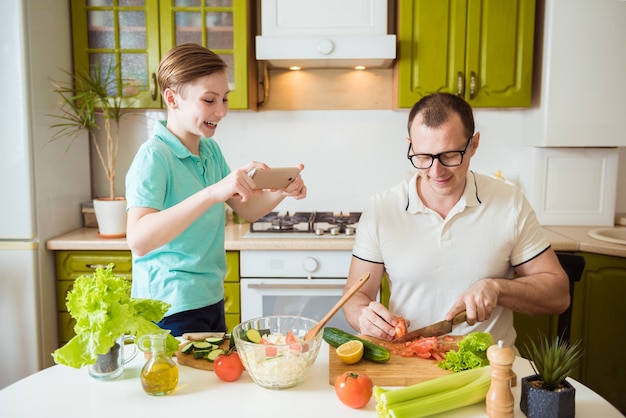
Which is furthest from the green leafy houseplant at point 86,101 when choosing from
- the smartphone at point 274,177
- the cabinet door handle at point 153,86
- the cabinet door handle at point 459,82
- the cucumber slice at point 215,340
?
the cabinet door handle at point 459,82

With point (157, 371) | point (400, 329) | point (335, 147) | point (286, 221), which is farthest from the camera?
point (335, 147)

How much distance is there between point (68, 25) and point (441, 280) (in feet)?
7.48

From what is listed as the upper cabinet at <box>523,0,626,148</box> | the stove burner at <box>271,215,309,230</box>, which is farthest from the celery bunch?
the upper cabinet at <box>523,0,626,148</box>

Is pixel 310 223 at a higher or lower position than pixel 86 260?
higher

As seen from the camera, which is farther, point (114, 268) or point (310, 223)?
point (310, 223)

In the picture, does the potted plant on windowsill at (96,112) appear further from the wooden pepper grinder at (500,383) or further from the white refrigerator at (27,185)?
the wooden pepper grinder at (500,383)

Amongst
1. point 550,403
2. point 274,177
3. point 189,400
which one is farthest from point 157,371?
point 550,403

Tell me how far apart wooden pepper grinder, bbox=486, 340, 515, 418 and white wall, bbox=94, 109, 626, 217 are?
2.09m

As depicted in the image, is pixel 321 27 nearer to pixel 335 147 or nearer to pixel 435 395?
pixel 335 147

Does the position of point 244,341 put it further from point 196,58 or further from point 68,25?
point 68,25

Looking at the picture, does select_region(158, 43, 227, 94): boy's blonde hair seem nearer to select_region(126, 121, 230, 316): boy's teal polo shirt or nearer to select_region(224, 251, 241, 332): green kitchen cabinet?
select_region(126, 121, 230, 316): boy's teal polo shirt

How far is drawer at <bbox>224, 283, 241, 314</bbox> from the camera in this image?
257 centimetres

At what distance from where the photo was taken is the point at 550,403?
98 centimetres

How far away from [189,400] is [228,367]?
0.11 metres
